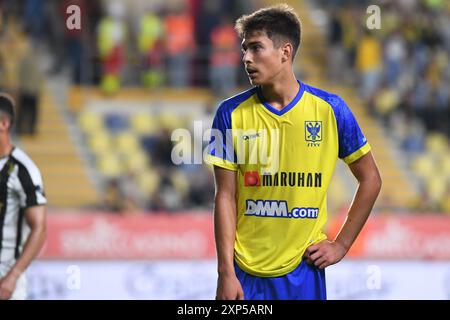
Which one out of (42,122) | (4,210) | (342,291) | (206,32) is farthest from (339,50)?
(4,210)

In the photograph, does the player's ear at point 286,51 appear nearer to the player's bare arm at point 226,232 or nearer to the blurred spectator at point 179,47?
the player's bare arm at point 226,232

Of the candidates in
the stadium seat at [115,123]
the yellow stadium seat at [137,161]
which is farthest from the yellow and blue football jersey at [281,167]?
the stadium seat at [115,123]

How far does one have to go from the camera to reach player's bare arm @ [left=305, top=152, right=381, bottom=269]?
5746 millimetres

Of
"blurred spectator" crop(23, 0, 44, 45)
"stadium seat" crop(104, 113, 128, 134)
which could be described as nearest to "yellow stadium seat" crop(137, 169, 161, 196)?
"stadium seat" crop(104, 113, 128, 134)

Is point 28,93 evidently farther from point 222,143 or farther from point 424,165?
point 222,143

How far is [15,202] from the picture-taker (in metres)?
7.32

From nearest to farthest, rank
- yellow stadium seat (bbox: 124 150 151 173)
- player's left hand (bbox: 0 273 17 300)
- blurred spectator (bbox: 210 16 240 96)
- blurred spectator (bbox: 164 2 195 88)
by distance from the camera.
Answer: player's left hand (bbox: 0 273 17 300) → yellow stadium seat (bbox: 124 150 151 173) → blurred spectator (bbox: 210 16 240 96) → blurred spectator (bbox: 164 2 195 88)

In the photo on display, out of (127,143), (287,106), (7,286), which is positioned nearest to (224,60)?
(127,143)

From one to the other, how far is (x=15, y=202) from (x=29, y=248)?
382mm

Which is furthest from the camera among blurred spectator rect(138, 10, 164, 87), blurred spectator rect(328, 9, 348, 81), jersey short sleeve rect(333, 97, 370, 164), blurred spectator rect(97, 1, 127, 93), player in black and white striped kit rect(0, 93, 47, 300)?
blurred spectator rect(328, 9, 348, 81)

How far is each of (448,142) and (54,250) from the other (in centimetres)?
816

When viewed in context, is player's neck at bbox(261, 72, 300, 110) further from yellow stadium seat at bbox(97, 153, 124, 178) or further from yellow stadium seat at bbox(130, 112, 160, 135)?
yellow stadium seat at bbox(130, 112, 160, 135)

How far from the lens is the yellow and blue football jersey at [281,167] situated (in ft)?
18.9

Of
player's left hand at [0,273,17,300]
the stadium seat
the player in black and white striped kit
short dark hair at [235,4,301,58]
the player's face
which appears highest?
the stadium seat
